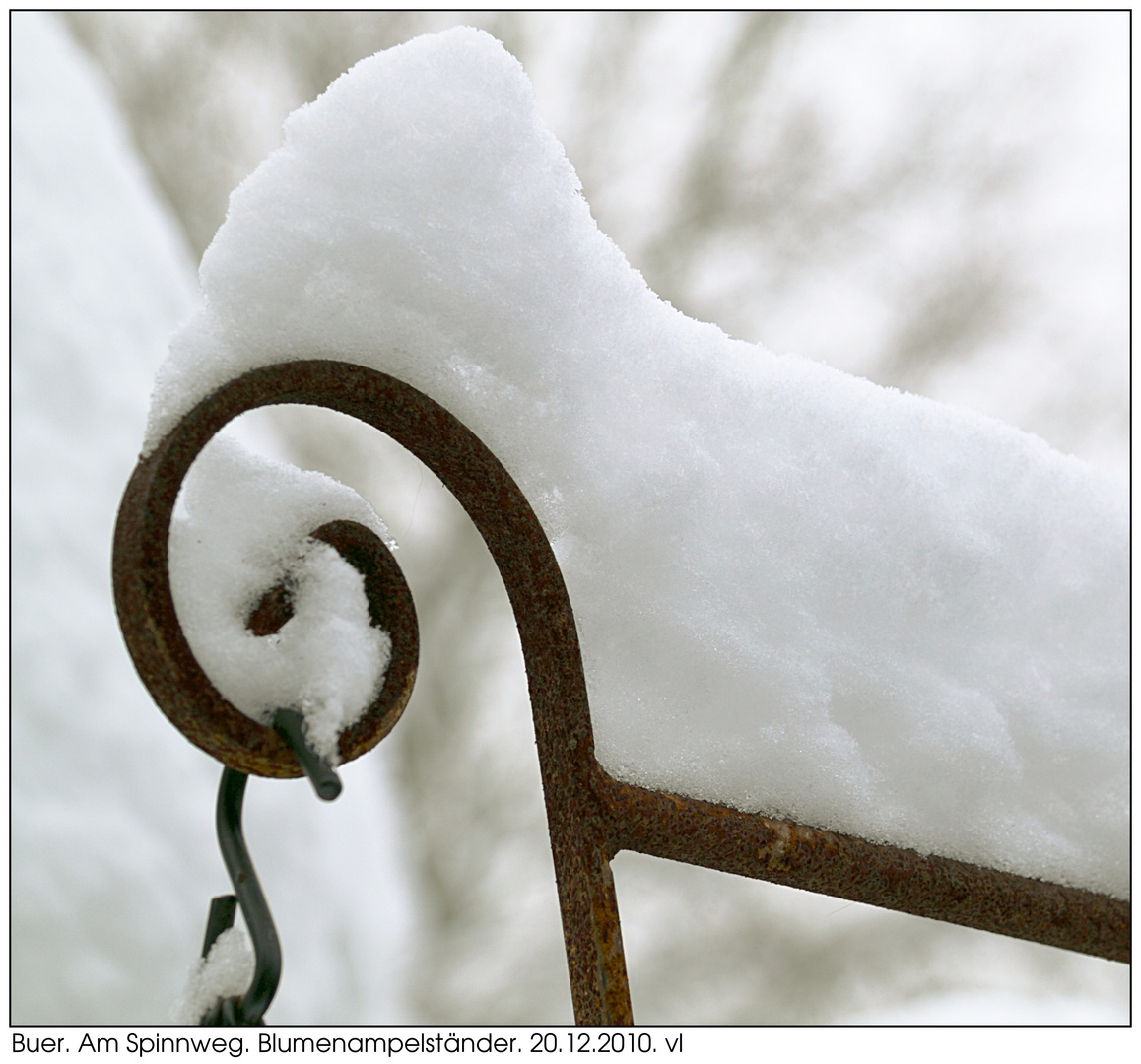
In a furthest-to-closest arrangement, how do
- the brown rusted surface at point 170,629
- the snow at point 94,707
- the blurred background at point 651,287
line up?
the blurred background at point 651,287
the snow at point 94,707
the brown rusted surface at point 170,629

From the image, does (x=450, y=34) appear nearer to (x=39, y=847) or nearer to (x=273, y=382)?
(x=273, y=382)

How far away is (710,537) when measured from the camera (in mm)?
394

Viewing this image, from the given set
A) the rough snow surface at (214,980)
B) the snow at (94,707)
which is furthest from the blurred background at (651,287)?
the rough snow surface at (214,980)

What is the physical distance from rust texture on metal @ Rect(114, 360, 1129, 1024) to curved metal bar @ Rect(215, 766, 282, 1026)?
1.2 inches

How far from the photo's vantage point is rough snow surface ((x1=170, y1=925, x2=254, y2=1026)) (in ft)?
1.01

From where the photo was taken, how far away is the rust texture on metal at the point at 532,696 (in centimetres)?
27

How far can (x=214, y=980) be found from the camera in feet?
1.01

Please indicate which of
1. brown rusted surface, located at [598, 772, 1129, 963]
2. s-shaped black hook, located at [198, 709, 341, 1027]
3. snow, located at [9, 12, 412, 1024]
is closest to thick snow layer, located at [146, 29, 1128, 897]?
brown rusted surface, located at [598, 772, 1129, 963]

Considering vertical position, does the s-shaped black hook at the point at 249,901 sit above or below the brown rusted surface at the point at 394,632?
below

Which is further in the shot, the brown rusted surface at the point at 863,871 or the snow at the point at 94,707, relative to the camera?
the snow at the point at 94,707

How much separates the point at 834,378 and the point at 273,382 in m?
0.27

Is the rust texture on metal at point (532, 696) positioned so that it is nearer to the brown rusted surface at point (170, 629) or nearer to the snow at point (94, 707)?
the brown rusted surface at point (170, 629)

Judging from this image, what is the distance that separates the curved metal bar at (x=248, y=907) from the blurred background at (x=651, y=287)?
1.33m

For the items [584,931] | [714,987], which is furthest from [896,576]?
[714,987]
